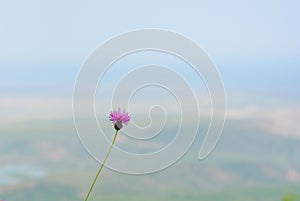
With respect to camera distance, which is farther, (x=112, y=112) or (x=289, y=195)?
(x=112, y=112)

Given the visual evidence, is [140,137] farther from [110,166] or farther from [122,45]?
[122,45]

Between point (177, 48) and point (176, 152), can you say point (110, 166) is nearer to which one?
point (176, 152)

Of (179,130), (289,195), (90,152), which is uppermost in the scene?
(179,130)

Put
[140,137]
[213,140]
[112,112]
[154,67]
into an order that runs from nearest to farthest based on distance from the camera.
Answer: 1. [112,112]
2. [140,137]
3. [213,140]
4. [154,67]

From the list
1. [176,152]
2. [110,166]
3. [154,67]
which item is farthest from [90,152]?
[154,67]

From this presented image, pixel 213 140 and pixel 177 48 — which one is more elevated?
pixel 177 48

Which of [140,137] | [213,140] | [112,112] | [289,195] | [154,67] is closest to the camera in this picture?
[289,195]

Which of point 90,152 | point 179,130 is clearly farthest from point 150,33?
point 90,152
